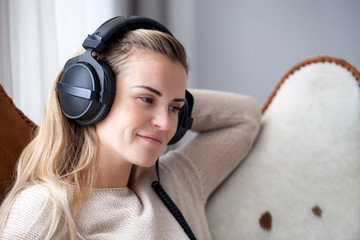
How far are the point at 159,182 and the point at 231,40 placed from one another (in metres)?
1.20

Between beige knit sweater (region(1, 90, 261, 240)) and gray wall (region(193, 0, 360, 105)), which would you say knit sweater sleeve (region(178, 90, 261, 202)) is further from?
gray wall (region(193, 0, 360, 105))

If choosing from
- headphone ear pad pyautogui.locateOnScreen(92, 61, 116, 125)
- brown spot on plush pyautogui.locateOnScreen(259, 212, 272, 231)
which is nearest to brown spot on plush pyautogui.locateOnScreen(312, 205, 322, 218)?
brown spot on plush pyautogui.locateOnScreen(259, 212, 272, 231)

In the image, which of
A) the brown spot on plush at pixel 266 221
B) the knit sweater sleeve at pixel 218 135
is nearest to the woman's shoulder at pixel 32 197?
the knit sweater sleeve at pixel 218 135

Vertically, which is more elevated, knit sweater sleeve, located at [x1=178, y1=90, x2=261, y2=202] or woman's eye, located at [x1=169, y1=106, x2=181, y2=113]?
woman's eye, located at [x1=169, y1=106, x2=181, y2=113]

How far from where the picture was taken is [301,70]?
137cm

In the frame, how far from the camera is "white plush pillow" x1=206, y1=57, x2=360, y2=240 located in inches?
45.5

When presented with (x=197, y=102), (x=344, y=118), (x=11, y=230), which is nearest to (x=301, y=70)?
(x=344, y=118)

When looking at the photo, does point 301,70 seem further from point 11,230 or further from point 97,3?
point 11,230

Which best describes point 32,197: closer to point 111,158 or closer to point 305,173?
point 111,158

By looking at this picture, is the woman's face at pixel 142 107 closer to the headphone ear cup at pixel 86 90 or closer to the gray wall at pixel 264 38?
the headphone ear cup at pixel 86 90

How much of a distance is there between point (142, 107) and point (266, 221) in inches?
21.8

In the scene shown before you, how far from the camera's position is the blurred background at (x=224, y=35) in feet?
4.43

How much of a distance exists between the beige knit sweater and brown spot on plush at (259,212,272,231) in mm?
164

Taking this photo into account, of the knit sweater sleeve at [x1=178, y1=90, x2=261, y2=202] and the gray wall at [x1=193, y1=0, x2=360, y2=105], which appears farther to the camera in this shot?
the gray wall at [x1=193, y1=0, x2=360, y2=105]
